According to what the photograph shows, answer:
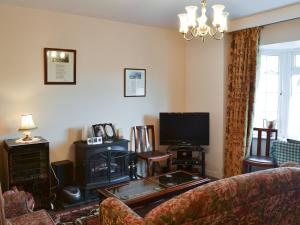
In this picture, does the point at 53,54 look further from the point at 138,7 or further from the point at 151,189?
the point at 151,189

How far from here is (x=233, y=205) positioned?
1.64 m

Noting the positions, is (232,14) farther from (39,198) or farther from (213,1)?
(39,198)

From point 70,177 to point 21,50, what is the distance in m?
1.84

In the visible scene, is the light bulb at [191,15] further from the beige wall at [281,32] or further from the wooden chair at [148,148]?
the wooden chair at [148,148]

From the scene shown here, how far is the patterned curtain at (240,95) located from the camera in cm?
426

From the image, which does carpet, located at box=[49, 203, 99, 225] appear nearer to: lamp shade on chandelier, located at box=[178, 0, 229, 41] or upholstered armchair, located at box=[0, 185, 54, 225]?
upholstered armchair, located at box=[0, 185, 54, 225]

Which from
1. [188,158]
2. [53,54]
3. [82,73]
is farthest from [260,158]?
[53,54]

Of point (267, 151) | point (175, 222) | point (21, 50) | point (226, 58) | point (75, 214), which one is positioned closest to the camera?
point (175, 222)

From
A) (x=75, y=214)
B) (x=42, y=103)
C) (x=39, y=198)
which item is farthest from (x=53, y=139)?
(x=75, y=214)

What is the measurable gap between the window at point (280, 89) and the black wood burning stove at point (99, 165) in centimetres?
238

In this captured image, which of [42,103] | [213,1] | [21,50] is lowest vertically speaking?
[42,103]

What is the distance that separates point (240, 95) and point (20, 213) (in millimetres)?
3399

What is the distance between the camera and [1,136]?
360 cm

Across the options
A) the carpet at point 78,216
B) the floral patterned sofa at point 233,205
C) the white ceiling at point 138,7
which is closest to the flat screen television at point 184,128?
the white ceiling at point 138,7
